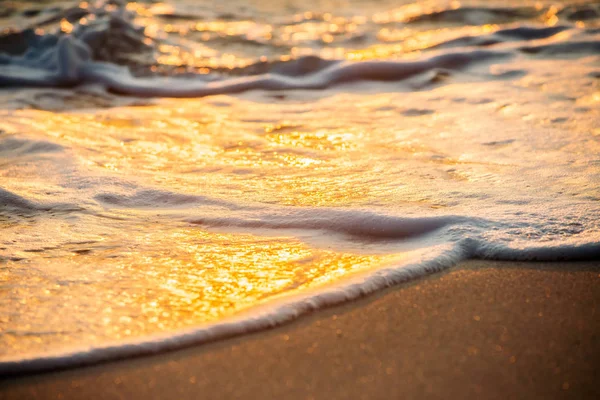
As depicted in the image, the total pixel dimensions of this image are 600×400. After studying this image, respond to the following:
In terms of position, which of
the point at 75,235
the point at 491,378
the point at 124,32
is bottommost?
the point at 491,378

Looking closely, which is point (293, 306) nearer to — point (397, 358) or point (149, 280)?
point (397, 358)

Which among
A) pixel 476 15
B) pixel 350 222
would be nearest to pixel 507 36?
pixel 476 15

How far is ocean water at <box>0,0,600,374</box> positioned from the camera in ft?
5.98

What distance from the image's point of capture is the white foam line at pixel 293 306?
1567 millimetres

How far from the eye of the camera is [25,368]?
1547 mm

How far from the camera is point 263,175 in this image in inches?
111

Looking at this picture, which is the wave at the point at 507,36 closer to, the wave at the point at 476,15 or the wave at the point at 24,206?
the wave at the point at 476,15

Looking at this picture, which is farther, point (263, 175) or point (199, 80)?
point (199, 80)

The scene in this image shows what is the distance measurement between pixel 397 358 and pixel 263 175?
4.49 feet

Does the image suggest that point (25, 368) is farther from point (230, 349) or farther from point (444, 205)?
point (444, 205)

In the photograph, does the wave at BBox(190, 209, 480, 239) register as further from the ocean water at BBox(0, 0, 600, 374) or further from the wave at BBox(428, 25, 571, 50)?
the wave at BBox(428, 25, 571, 50)

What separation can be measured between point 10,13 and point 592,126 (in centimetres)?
567

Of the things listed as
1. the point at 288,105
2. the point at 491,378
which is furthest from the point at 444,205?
the point at 288,105

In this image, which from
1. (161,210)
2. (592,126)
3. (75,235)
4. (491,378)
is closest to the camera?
(491,378)
